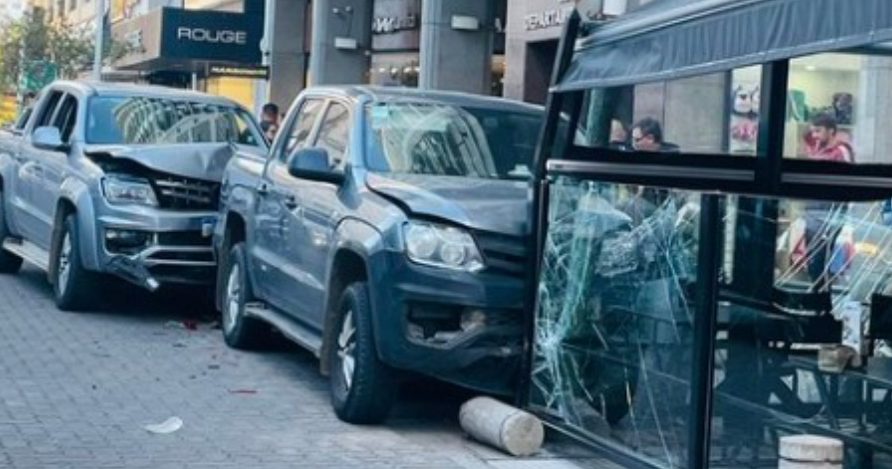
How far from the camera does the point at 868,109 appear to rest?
12.4 meters

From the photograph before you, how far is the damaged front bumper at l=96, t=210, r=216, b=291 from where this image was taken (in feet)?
40.0

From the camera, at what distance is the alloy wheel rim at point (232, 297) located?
440 inches

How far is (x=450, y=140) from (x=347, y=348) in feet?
5.25

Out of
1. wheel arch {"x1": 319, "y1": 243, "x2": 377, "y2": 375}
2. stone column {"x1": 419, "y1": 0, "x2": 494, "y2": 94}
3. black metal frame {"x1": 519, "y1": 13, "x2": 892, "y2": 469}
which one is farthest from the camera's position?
stone column {"x1": 419, "y1": 0, "x2": 494, "y2": 94}

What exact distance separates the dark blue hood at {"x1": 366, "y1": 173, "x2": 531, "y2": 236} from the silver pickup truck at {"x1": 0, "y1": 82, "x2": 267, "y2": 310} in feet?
12.6

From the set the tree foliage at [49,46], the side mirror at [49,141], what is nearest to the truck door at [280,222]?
the side mirror at [49,141]

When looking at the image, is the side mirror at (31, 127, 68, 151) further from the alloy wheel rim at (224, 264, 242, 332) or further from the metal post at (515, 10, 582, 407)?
the metal post at (515, 10, 582, 407)

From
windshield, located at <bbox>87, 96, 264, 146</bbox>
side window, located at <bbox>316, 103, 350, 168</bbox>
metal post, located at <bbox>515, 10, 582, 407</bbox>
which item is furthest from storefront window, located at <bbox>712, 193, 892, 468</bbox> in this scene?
windshield, located at <bbox>87, 96, 264, 146</bbox>

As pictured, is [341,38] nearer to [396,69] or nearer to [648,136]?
[396,69]

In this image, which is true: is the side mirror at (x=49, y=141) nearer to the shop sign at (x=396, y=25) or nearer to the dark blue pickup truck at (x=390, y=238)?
the dark blue pickup truck at (x=390, y=238)

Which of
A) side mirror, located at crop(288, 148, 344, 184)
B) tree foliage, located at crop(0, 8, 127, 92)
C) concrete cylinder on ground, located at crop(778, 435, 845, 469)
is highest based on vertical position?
tree foliage, located at crop(0, 8, 127, 92)

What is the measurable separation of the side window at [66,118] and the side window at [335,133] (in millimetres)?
3952

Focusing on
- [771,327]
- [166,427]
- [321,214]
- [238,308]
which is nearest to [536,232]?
[321,214]

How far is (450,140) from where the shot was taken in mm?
9523
